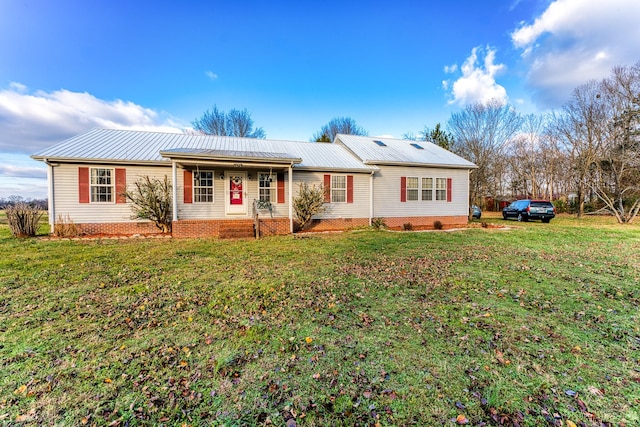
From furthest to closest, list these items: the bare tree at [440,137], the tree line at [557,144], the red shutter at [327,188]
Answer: the bare tree at [440,137]
the tree line at [557,144]
the red shutter at [327,188]

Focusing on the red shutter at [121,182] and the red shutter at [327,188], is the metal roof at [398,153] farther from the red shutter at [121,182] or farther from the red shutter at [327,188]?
the red shutter at [121,182]

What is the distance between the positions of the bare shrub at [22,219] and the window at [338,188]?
38.4ft

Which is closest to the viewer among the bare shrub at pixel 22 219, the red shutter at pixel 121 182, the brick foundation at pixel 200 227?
the bare shrub at pixel 22 219

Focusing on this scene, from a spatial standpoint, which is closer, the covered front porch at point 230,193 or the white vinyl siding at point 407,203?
the covered front porch at point 230,193

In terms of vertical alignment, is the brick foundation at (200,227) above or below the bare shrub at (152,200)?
below

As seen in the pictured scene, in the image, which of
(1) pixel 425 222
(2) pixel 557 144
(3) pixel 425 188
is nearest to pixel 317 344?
(1) pixel 425 222

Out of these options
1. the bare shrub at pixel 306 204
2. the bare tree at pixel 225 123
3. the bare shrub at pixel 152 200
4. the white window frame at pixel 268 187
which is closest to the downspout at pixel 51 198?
the bare shrub at pixel 152 200

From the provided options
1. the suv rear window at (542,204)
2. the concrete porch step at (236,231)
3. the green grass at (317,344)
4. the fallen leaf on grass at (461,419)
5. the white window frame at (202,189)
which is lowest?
the fallen leaf on grass at (461,419)

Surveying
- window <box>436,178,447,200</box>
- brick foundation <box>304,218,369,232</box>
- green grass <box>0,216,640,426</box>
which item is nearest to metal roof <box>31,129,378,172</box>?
brick foundation <box>304,218,369,232</box>

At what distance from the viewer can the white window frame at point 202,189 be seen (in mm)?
11555

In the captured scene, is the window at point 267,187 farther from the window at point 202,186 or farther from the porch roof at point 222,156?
the window at point 202,186

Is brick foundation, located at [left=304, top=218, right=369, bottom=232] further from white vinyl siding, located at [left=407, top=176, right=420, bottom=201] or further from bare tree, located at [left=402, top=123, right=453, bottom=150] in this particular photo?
bare tree, located at [left=402, top=123, right=453, bottom=150]

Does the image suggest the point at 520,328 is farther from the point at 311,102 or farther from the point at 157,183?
the point at 311,102

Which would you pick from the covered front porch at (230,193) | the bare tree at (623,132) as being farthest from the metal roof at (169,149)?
the bare tree at (623,132)
